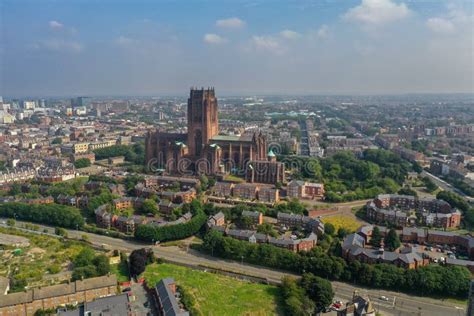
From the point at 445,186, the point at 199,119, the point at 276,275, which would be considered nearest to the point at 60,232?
the point at 276,275

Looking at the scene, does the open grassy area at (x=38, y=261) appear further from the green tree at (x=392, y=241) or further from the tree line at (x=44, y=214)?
the green tree at (x=392, y=241)

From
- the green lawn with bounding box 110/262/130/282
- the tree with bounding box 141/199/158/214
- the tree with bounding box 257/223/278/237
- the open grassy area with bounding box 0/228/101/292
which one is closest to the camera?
the open grassy area with bounding box 0/228/101/292

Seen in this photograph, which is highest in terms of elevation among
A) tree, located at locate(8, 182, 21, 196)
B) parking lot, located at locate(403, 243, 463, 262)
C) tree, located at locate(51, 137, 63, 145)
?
tree, located at locate(51, 137, 63, 145)

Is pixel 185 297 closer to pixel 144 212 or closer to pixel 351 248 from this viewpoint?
pixel 351 248

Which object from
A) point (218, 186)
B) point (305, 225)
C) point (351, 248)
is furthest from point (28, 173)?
point (351, 248)

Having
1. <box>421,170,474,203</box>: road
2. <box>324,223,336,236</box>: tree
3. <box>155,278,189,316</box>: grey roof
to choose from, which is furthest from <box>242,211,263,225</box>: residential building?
<box>421,170,474,203</box>: road

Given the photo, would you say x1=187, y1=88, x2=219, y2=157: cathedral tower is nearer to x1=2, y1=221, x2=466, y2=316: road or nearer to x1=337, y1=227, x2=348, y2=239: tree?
x1=2, y1=221, x2=466, y2=316: road

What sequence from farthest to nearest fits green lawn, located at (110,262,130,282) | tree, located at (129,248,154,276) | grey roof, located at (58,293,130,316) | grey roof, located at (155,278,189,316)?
green lawn, located at (110,262,130,282)
tree, located at (129,248,154,276)
grey roof, located at (155,278,189,316)
grey roof, located at (58,293,130,316)

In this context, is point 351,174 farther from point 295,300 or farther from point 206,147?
point 295,300
